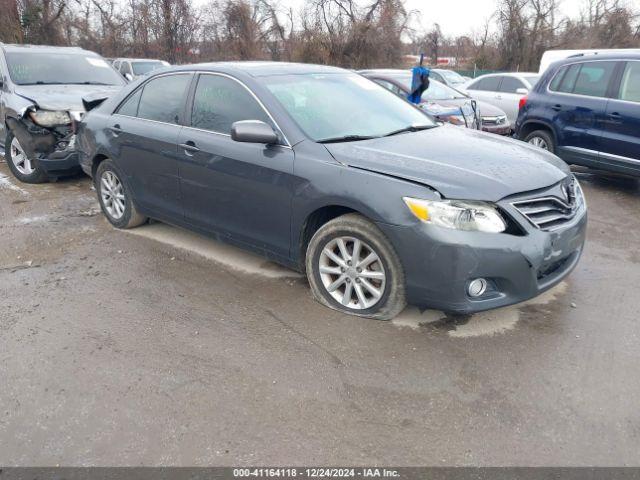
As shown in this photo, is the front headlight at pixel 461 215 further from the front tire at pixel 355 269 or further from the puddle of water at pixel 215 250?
the puddle of water at pixel 215 250

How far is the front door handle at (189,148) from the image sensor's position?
430 centimetres

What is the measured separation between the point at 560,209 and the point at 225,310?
→ 7.90ft

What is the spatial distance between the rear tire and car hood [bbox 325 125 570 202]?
3.98 metres

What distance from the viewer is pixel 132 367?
318 centimetres

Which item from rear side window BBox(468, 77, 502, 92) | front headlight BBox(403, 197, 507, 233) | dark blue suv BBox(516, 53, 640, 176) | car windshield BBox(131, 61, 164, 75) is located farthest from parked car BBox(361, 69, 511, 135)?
car windshield BBox(131, 61, 164, 75)

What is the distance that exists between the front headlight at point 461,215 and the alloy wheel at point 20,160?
6.11m

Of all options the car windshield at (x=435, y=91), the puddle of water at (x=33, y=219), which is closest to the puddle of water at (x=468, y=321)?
the puddle of water at (x=33, y=219)

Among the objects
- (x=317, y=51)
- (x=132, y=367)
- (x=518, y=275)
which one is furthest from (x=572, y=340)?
(x=317, y=51)

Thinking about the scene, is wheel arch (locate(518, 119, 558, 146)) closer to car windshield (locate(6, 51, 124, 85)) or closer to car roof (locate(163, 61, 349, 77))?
car roof (locate(163, 61, 349, 77))

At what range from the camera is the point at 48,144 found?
6855 mm

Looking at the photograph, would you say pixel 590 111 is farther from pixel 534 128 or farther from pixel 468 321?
pixel 468 321

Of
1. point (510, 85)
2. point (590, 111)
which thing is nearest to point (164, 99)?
point (590, 111)

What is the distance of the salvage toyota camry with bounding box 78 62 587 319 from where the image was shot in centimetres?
317

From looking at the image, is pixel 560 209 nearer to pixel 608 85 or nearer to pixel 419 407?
pixel 419 407
